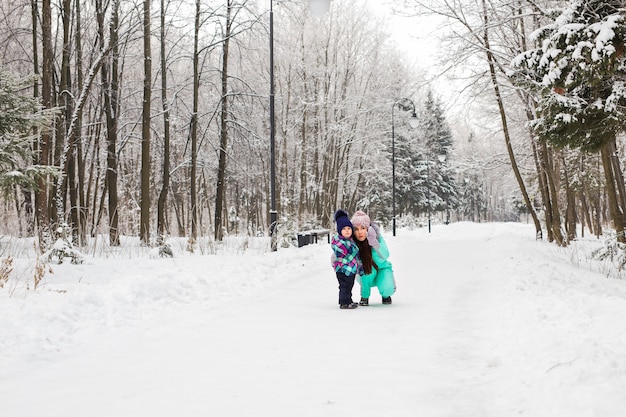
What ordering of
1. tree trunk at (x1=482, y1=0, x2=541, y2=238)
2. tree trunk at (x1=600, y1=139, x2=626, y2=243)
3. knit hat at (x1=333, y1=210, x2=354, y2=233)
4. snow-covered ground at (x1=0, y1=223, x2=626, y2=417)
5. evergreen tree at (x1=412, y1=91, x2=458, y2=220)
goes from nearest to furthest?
snow-covered ground at (x1=0, y1=223, x2=626, y2=417) < knit hat at (x1=333, y1=210, x2=354, y2=233) < tree trunk at (x1=600, y1=139, x2=626, y2=243) < tree trunk at (x1=482, y1=0, x2=541, y2=238) < evergreen tree at (x1=412, y1=91, x2=458, y2=220)

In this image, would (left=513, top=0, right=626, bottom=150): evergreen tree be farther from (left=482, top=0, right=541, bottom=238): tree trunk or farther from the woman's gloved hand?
the woman's gloved hand

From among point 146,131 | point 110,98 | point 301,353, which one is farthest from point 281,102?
point 301,353

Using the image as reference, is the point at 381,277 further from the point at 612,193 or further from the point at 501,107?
the point at 501,107

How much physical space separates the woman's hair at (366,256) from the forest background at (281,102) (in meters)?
4.69

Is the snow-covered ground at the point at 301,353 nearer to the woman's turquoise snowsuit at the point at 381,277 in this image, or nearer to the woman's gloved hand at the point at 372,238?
the woman's turquoise snowsuit at the point at 381,277

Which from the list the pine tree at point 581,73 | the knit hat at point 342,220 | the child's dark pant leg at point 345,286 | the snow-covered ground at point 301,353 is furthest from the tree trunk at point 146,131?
the pine tree at point 581,73

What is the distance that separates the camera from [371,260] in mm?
7543

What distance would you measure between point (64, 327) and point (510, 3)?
11223 millimetres

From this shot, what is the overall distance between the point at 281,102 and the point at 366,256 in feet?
74.7

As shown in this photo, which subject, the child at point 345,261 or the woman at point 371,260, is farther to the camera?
the woman at point 371,260

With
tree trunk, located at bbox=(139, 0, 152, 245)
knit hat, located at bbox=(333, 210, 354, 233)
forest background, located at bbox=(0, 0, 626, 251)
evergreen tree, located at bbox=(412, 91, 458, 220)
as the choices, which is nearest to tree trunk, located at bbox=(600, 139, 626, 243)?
forest background, located at bbox=(0, 0, 626, 251)

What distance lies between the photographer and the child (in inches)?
284

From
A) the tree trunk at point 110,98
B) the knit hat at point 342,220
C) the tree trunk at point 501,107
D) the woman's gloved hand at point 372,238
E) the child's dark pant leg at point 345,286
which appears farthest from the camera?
the tree trunk at point 110,98

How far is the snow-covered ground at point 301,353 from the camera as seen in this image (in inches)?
128
